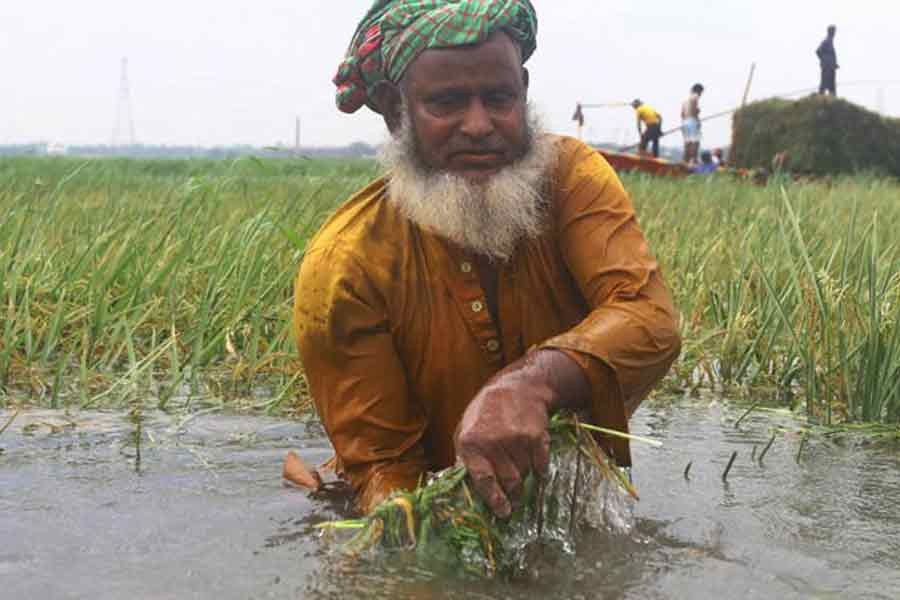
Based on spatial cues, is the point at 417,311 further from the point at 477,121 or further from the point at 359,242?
the point at 477,121

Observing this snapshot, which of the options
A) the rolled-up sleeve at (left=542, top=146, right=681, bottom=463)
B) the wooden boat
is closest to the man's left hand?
the rolled-up sleeve at (left=542, top=146, right=681, bottom=463)

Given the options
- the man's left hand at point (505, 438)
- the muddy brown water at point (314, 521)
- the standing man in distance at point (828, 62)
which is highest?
the standing man in distance at point (828, 62)

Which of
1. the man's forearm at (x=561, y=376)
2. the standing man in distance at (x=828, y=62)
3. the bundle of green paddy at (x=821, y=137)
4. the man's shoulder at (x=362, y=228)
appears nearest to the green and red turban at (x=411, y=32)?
the man's shoulder at (x=362, y=228)

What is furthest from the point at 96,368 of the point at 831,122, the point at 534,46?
the point at 831,122

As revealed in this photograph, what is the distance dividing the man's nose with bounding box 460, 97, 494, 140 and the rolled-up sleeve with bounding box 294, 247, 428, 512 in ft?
1.15

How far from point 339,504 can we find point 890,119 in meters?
16.4

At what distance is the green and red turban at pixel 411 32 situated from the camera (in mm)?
2514

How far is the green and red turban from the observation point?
251 centimetres

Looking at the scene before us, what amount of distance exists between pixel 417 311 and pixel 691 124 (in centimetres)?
1498

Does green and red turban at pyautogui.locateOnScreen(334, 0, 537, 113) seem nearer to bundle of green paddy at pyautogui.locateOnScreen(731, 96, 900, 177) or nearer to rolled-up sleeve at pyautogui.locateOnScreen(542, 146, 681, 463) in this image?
rolled-up sleeve at pyautogui.locateOnScreen(542, 146, 681, 463)

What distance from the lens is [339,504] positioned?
2789mm

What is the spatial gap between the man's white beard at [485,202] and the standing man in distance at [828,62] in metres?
17.6

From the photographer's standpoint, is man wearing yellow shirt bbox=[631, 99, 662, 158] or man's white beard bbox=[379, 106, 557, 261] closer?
man's white beard bbox=[379, 106, 557, 261]

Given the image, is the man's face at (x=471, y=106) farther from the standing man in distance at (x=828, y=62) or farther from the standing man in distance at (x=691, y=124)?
the standing man in distance at (x=828, y=62)
